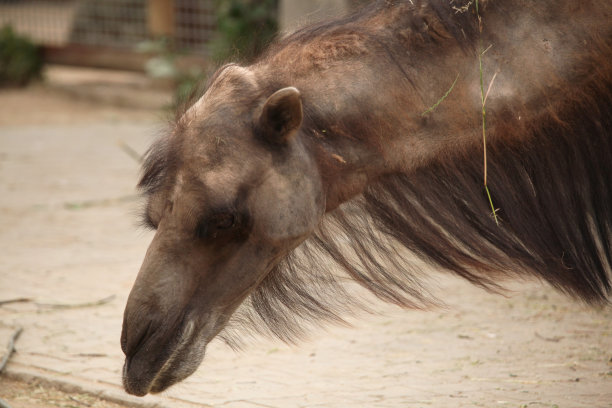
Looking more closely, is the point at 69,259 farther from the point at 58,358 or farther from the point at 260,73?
the point at 260,73

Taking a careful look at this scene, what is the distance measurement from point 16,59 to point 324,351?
538 inches

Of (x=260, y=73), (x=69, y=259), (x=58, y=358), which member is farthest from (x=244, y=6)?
(x=260, y=73)

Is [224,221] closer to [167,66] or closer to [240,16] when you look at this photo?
[240,16]

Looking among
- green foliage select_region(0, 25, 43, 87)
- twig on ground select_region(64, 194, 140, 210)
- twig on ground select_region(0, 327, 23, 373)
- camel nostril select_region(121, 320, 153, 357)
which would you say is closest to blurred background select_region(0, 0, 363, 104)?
green foliage select_region(0, 25, 43, 87)

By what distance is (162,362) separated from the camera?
307 cm

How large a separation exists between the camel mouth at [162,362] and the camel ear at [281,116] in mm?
722

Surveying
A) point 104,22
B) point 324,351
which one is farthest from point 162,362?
point 104,22

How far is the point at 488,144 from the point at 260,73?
91cm

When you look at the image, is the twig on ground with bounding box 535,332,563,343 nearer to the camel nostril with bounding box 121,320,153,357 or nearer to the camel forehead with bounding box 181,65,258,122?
the camel forehead with bounding box 181,65,258,122

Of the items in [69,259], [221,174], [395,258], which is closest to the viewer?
[221,174]

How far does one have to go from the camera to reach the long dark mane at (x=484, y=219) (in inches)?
134

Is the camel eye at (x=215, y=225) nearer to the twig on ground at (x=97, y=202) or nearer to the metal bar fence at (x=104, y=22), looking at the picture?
the twig on ground at (x=97, y=202)

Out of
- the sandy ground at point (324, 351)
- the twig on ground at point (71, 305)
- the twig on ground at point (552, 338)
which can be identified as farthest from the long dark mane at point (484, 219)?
the twig on ground at point (71, 305)

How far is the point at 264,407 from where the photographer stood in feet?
13.3
